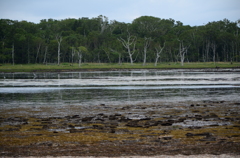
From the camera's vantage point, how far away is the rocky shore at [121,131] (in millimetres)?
11766

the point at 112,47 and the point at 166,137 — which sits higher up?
the point at 112,47

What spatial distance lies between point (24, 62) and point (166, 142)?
116727mm

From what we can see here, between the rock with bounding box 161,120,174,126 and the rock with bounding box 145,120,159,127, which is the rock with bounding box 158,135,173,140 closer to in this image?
the rock with bounding box 145,120,159,127

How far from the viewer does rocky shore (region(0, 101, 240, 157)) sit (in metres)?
11.8

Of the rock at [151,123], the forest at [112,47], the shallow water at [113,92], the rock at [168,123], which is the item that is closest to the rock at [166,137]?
the rock at [151,123]

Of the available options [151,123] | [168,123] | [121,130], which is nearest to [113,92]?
[151,123]

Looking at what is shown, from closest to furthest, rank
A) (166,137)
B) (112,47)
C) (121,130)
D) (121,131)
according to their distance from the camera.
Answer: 1. (166,137)
2. (121,131)
3. (121,130)
4. (112,47)

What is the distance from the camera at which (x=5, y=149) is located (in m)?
12.1

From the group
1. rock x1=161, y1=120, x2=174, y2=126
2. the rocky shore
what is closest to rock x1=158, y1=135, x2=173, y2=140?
the rocky shore

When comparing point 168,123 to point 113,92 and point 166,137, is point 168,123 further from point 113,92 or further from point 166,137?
point 113,92

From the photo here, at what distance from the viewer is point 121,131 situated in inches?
594

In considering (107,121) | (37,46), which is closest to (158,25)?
(37,46)

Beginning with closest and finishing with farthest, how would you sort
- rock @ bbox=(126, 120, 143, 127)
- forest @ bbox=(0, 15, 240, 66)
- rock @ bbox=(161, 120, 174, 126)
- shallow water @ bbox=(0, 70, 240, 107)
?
rock @ bbox=(126, 120, 143, 127)
rock @ bbox=(161, 120, 174, 126)
shallow water @ bbox=(0, 70, 240, 107)
forest @ bbox=(0, 15, 240, 66)

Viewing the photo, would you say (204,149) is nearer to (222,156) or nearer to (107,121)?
(222,156)
